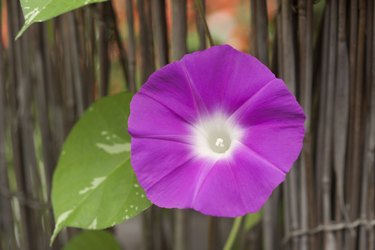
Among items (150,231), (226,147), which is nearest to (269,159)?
(226,147)

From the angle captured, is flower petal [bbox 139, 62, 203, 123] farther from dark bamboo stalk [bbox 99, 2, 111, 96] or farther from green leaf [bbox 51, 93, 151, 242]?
dark bamboo stalk [bbox 99, 2, 111, 96]

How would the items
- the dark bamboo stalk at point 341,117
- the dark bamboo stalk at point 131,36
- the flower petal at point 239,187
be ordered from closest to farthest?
the flower petal at point 239,187
the dark bamboo stalk at point 341,117
the dark bamboo stalk at point 131,36

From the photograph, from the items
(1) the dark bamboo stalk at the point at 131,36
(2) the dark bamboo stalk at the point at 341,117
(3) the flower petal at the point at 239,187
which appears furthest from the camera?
(1) the dark bamboo stalk at the point at 131,36

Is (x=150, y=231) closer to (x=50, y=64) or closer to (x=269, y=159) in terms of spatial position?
(x=50, y=64)

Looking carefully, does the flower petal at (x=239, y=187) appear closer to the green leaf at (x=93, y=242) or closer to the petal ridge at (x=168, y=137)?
the petal ridge at (x=168, y=137)

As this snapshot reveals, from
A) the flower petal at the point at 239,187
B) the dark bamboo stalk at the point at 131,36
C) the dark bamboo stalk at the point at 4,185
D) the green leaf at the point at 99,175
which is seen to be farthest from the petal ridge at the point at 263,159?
the dark bamboo stalk at the point at 4,185

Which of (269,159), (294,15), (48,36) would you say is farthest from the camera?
(48,36)
